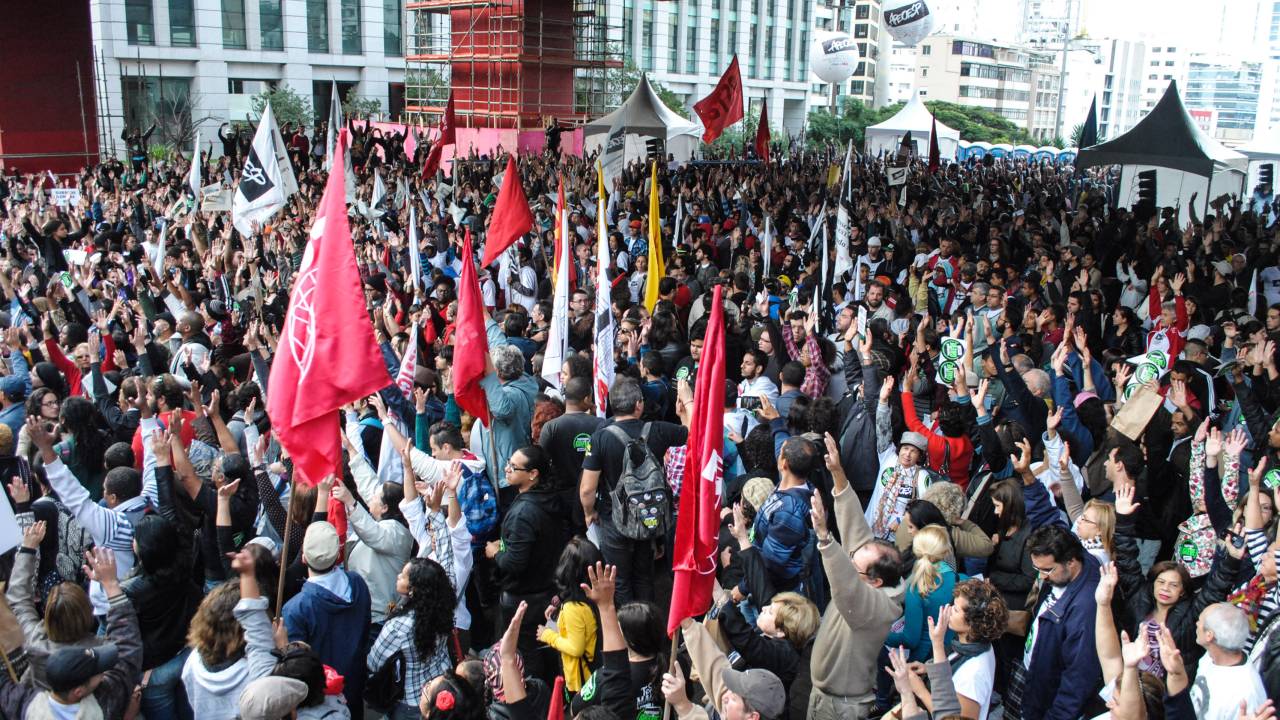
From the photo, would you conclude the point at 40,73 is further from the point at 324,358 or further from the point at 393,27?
the point at 324,358

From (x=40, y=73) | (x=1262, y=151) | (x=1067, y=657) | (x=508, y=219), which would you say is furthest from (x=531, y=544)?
(x=40, y=73)

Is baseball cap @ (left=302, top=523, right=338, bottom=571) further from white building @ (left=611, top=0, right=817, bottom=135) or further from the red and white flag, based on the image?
white building @ (left=611, top=0, right=817, bottom=135)

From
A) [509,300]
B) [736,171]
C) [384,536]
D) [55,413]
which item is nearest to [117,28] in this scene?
[736,171]

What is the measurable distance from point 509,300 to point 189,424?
5030 millimetres

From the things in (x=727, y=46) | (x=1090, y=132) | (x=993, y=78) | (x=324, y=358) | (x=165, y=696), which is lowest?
(x=165, y=696)

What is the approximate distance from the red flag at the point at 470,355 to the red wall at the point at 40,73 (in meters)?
26.7

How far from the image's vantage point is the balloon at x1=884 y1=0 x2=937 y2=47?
29.3 meters

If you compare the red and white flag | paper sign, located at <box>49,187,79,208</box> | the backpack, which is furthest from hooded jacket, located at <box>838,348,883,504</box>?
paper sign, located at <box>49,187,79,208</box>

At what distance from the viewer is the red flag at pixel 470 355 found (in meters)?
5.66

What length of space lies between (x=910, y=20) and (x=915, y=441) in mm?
27065

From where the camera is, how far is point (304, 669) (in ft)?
10.9

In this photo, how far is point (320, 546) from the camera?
386 cm

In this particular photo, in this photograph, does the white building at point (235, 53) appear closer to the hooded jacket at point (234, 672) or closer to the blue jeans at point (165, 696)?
the blue jeans at point (165, 696)

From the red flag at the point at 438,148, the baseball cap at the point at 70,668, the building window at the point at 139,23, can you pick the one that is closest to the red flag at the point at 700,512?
the baseball cap at the point at 70,668
